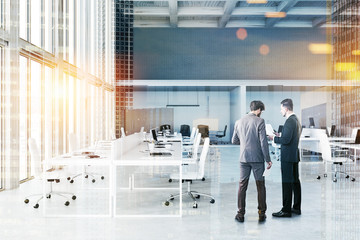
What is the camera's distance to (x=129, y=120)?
44.5ft

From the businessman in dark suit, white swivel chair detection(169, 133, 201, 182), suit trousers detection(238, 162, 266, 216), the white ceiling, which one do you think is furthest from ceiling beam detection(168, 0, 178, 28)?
suit trousers detection(238, 162, 266, 216)

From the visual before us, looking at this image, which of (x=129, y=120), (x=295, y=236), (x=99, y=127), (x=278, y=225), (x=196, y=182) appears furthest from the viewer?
(x=129, y=120)

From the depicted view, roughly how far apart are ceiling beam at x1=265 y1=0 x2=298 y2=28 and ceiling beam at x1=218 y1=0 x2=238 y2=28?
70.7 inches

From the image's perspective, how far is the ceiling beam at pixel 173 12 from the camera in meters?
13.4

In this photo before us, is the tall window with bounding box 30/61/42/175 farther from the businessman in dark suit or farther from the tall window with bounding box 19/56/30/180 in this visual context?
the businessman in dark suit

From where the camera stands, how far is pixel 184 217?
4496mm

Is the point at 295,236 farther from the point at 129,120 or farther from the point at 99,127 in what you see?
the point at 129,120

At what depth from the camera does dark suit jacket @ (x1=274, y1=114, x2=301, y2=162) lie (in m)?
4.40

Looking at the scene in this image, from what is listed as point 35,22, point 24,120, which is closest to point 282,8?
point 35,22

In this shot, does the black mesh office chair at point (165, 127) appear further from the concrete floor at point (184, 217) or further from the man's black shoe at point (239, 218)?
the man's black shoe at point (239, 218)

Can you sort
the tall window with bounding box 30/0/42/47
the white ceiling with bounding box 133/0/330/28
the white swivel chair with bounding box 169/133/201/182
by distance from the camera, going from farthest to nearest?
the white ceiling with bounding box 133/0/330/28 → the tall window with bounding box 30/0/42/47 → the white swivel chair with bounding box 169/133/201/182

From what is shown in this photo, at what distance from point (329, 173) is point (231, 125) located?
289 inches

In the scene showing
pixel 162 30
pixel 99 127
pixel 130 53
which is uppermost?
pixel 162 30

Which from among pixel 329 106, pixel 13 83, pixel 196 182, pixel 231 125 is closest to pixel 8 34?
pixel 13 83
